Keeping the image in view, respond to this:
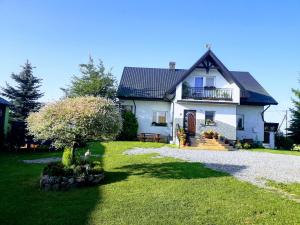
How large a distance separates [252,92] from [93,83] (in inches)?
599

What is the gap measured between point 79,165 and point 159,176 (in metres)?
2.90

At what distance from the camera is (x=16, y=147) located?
69.3ft

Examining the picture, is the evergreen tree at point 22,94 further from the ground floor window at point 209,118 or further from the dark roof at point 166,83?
the ground floor window at point 209,118

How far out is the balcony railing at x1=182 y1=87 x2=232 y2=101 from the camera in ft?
87.1

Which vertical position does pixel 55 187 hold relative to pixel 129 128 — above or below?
below

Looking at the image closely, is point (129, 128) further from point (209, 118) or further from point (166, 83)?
point (209, 118)

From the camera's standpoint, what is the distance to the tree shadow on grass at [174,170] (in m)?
12.0

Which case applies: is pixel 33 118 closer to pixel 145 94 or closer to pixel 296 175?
pixel 296 175

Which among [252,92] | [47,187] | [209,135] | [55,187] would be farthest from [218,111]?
[47,187]

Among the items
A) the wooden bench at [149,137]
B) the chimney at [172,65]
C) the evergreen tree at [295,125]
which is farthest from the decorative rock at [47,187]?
the evergreen tree at [295,125]

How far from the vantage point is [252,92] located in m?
29.9

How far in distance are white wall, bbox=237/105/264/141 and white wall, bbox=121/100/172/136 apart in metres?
6.22

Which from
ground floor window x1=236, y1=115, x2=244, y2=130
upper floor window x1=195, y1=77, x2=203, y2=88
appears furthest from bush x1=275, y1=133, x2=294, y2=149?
upper floor window x1=195, y1=77, x2=203, y2=88

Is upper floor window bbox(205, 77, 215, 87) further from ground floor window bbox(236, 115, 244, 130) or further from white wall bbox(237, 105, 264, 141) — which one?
ground floor window bbox(236, 115, 244, 130)
